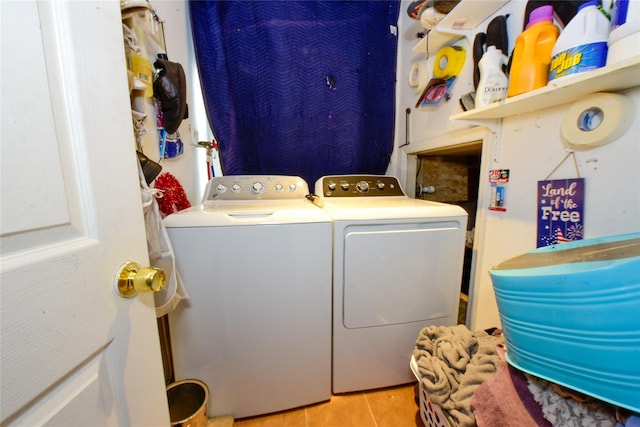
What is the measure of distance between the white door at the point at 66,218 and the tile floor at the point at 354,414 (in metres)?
0.91

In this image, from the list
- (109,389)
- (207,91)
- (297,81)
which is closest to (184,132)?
(207,91)

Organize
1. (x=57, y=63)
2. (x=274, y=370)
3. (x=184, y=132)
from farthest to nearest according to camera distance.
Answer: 1. (x=184, y=132)
2. (x=274, y=370)
3. (x=57, y=63)

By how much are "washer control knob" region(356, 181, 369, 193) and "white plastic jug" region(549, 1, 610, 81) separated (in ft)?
3.28

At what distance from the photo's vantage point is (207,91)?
1642mm

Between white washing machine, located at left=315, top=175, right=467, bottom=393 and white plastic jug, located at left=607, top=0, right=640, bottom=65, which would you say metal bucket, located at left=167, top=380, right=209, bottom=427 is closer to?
white washing machine, located at left=315, top=175, right=467, bottom=393

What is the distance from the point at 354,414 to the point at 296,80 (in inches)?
82.9

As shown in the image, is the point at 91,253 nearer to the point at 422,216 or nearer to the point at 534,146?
the point at 422,216

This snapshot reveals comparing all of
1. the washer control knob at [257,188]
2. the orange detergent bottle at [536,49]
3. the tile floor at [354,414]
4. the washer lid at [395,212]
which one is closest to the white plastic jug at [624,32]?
the orange detergent bottle at [536,49]

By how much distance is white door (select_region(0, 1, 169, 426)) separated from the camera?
309 mm

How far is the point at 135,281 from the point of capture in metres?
0.47

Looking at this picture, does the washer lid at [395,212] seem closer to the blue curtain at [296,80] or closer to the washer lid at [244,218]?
the washer lid at [244,218]

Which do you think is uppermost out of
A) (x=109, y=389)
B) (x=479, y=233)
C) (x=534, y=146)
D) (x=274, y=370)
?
(x=534, y=146)

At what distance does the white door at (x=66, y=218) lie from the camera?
31 centimetres

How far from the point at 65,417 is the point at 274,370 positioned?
92 centimetres
